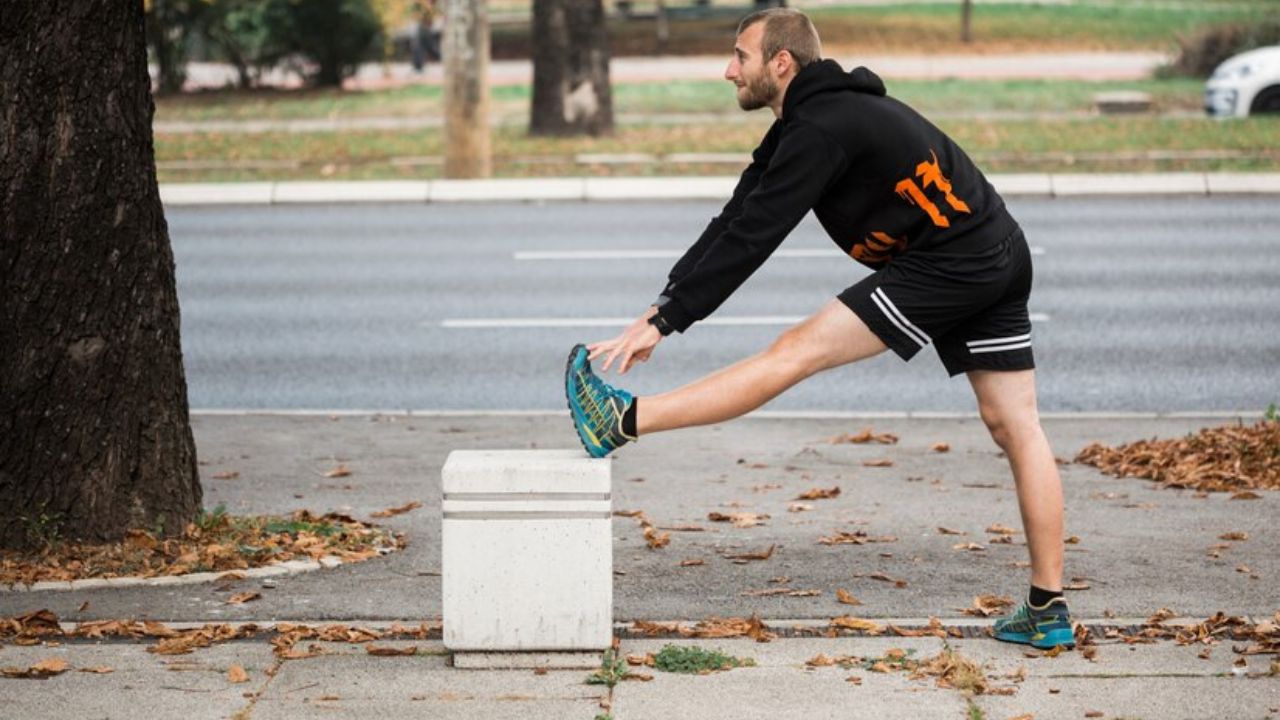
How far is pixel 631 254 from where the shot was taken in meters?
15.8

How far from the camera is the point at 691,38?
4491cm

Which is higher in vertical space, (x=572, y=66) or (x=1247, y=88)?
(x=572, y=66)

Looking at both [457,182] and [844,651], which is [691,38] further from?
[844,651]

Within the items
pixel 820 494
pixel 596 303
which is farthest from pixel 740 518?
pixel 596 303

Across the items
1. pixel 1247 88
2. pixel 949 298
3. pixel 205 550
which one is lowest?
pixel 1247 88

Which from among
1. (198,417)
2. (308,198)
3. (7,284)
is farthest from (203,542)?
(308,198)

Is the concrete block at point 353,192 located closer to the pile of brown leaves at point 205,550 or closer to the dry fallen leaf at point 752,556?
the pile of brown leaves at point 205,550

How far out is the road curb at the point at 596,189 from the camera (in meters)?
19.2

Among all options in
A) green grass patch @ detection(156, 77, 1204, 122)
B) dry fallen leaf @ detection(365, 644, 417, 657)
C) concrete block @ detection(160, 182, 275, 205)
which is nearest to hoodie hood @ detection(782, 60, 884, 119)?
dry fallen leaf @ detection(365, 644, 417, 657)

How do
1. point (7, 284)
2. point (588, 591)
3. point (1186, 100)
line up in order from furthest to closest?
1. point (1186, 100)
2. point (7, 284)
3. point (588, 591)

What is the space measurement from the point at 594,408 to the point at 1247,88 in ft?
70.8

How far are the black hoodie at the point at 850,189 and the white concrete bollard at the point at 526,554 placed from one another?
556 mm

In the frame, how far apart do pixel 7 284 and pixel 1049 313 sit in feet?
27.6

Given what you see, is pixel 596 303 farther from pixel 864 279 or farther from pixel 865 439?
pixel 864 279
